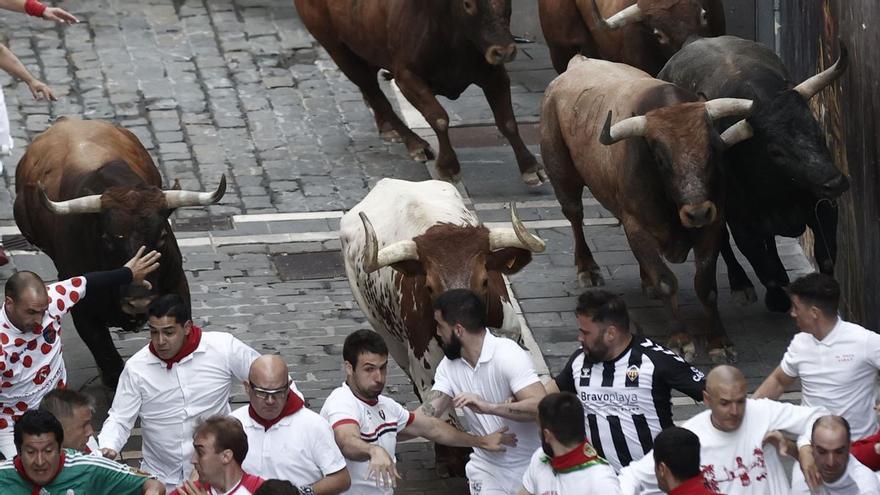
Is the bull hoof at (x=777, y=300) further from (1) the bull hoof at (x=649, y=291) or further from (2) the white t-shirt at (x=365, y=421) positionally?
(2) the white t-shirt at (x=365, y=421)

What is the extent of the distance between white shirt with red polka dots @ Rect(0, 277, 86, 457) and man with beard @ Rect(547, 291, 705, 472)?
3.14 metres

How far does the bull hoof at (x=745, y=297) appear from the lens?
14125mm

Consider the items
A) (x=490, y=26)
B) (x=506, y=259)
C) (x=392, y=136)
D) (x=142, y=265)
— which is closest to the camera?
(x=506, y=259)

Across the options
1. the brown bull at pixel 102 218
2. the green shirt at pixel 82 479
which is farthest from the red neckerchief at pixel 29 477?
the brown bull at pixel 102 218

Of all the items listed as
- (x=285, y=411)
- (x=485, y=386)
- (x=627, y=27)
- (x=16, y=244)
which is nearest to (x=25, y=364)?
(x=285, y=411)

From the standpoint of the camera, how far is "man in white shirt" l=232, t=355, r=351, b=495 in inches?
348

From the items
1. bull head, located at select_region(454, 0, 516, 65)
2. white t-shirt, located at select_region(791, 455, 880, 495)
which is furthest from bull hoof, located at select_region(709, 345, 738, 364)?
white t-shirt, located at select_region(791, 455, 880, 495)

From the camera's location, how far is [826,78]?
12500mm

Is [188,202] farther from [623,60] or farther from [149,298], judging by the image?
[623,60]

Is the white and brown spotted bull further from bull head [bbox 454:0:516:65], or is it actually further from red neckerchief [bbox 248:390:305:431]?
bull head [bbox 454:0:516:65]

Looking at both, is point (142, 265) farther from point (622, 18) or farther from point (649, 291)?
point (622, 18)

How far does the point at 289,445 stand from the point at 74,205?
377cm

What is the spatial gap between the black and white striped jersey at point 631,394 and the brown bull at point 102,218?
148 inches

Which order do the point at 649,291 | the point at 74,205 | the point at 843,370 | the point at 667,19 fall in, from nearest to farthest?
the point at 843,370
the point at 74,205
the point at 649,291
the point at 667,19
